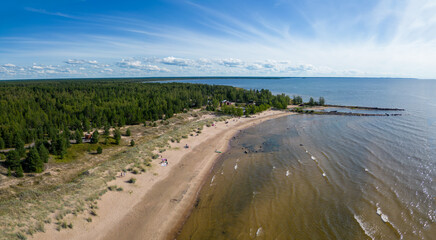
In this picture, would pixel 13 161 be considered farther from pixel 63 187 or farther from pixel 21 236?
pixel 21 236

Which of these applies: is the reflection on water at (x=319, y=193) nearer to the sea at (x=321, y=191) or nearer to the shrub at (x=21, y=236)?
the sea at (x=321, y=191)

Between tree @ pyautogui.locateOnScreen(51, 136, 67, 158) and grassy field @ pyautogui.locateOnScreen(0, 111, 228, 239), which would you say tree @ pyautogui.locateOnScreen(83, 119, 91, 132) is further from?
tree @ pyautogui.locateOnScreen(51, 136, 67, 158)

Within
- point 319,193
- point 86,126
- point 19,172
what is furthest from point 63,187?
point 86,126

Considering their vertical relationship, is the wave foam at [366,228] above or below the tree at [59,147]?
below

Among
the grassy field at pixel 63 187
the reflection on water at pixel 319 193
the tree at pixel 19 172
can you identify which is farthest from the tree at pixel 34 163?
the reflection on water at pixel 319 193

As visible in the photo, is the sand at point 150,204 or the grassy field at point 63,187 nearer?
the grassy field at point 63,187
